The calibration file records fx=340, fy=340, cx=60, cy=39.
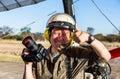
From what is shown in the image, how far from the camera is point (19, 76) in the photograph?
44.8 feet

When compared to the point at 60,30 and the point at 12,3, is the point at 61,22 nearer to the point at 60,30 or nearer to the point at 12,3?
the point at 60,30

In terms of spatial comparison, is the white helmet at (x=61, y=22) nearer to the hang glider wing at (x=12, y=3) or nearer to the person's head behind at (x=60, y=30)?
the person's head behind at (x=60, y=30)

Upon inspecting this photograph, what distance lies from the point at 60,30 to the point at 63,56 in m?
0.27

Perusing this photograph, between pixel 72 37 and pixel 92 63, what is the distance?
513 millimetres

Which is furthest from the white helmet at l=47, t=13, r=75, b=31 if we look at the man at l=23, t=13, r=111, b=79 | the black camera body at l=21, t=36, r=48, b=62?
the black camera body at l=21, t=36, r=48, b=62

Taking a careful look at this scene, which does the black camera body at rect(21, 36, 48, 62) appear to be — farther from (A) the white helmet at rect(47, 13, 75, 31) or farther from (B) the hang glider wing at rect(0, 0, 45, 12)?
(B) the hang glider wing at rect(0, 0, 45, 12)

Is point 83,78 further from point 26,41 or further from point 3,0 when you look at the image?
point 3,0

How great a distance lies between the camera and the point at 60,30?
3191 mm

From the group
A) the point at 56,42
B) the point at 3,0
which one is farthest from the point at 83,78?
the point at 3,0

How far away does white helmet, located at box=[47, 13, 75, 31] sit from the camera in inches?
124

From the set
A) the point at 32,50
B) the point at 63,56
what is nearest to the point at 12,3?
the point at 63,56

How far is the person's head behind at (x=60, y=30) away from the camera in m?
3.15

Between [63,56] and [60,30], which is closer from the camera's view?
[60,30]

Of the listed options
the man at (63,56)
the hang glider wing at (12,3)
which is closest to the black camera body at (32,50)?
the man at (63,56)
